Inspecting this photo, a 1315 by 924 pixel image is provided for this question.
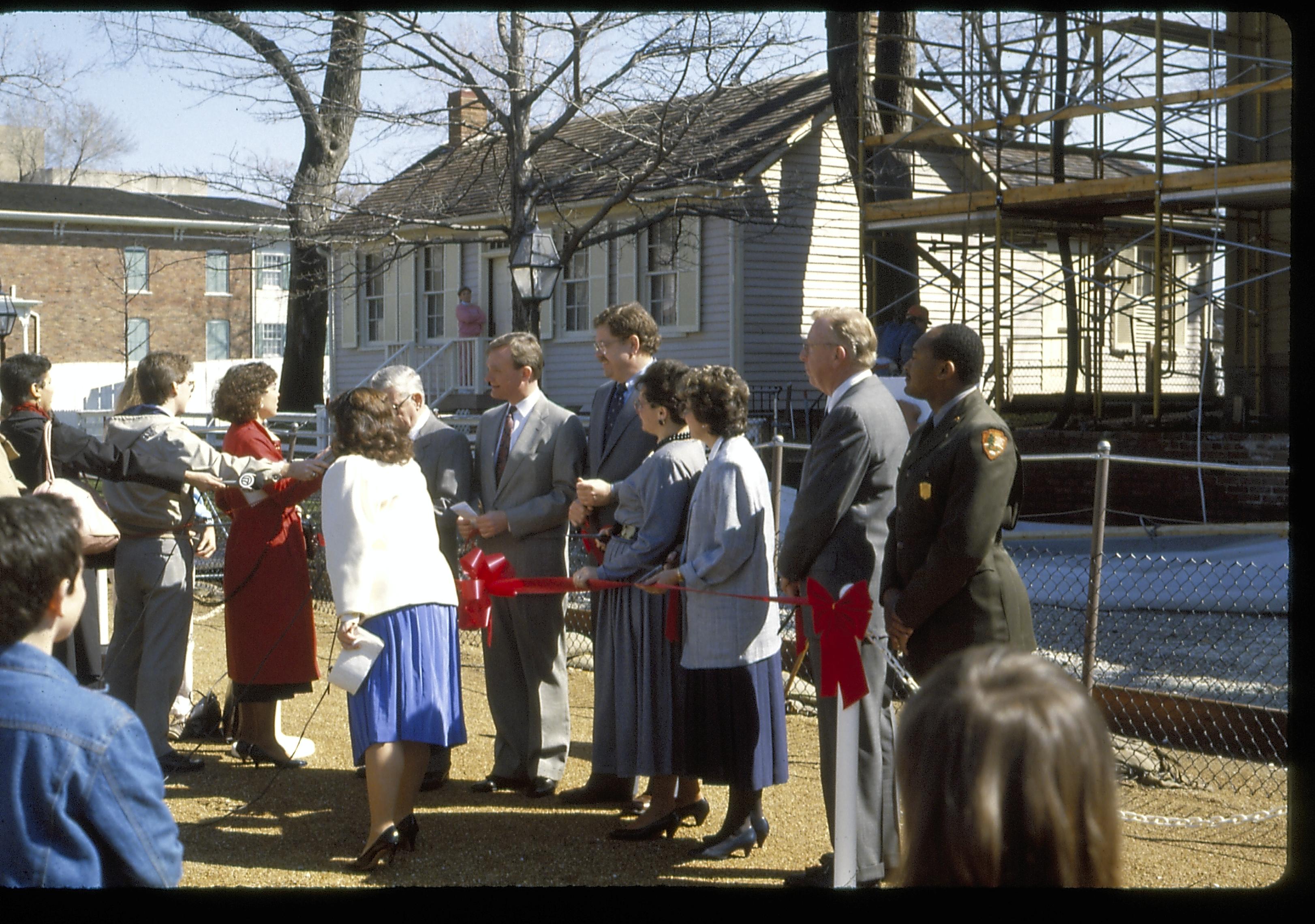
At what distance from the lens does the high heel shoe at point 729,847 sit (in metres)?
5.24

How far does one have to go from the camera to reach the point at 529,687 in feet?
21.0

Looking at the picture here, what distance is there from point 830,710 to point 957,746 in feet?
10.5

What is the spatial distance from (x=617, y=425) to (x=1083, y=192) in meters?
10.2

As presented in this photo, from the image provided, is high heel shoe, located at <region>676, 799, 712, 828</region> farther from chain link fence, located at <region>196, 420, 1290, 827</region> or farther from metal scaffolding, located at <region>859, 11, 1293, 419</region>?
metal scaffolding, located at <region>859, 11, 1293, 419</region>

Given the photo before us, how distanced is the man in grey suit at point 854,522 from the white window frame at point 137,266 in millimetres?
40023

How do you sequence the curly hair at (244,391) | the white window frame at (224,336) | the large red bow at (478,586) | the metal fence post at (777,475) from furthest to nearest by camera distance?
1. the white window frame at (224,336)
2. the metal fence post at (777,475)
3. the curly hair at (244,391)
4. the large red bow at (478,586)

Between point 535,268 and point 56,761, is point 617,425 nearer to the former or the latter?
point 56,761

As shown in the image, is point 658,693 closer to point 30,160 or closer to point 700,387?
point 700,387

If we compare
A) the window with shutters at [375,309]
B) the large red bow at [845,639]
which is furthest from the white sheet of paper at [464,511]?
the window with shutters at [375,309]

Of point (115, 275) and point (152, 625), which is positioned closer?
point (152, 625)

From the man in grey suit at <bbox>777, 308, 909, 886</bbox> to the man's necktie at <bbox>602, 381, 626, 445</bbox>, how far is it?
1.42m

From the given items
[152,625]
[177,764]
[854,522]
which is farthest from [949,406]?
[177,764]

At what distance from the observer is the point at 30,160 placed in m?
60.4

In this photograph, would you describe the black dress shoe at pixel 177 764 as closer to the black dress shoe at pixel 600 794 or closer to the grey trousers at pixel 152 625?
the grey trousers at pixel 152 625
